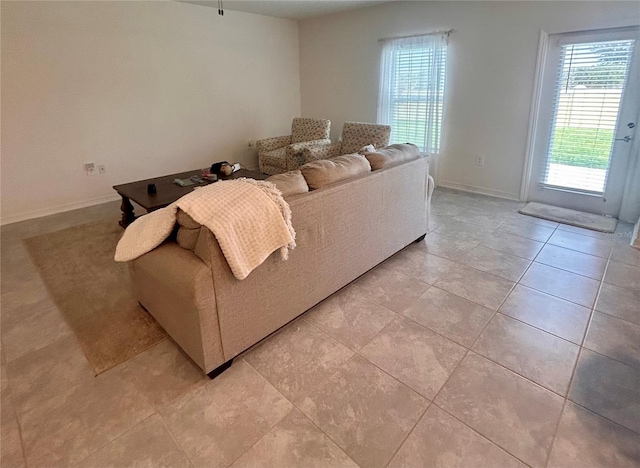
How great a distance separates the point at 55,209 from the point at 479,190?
4987 millimetres

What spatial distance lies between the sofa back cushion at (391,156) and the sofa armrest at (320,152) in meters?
1.72

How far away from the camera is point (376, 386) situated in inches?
67.9

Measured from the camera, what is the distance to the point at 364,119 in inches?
216

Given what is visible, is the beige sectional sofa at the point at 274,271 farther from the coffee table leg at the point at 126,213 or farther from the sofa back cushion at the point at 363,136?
the sofa back cushion at the point at 363,136

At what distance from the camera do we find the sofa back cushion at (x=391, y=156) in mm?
2615

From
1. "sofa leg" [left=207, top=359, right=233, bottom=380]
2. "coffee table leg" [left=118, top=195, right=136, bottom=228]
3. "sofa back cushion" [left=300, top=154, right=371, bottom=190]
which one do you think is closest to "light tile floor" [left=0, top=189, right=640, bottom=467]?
"sofa leg" [left=207, top=359, right=233, bottom=380]

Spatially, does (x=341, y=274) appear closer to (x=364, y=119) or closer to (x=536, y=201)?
(x=536, y=201)

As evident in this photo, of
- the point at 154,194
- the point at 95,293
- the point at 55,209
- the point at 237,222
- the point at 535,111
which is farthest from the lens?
the point at 55,209

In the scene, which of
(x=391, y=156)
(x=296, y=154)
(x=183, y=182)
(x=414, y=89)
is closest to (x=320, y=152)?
(x=296, y=154)

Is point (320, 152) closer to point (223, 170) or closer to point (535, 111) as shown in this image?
point (223, 170)

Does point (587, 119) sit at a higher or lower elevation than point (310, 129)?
higher

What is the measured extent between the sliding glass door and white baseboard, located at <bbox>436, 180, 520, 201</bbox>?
32 cm

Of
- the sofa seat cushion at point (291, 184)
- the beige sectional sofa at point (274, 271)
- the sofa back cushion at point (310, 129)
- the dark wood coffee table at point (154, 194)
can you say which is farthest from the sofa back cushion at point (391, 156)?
the sofa back cushion at point (310, 129)

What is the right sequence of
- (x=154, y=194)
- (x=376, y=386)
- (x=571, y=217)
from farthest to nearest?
(x=571, y=217)
(x=154, y=194)
(x=376, y=386)
